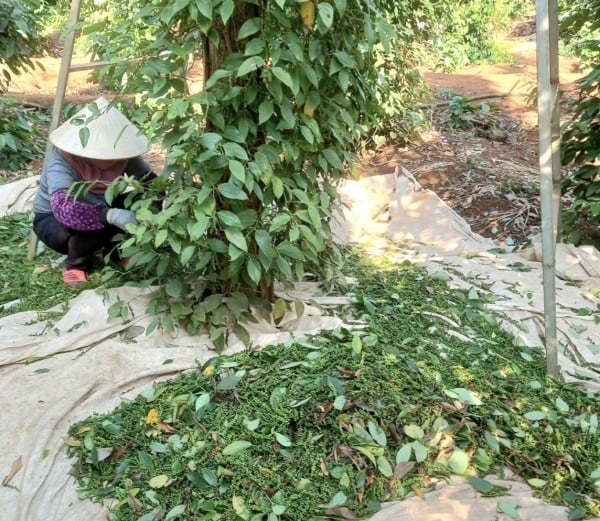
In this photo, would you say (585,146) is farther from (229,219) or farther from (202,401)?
(202,401)

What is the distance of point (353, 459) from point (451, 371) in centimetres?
60

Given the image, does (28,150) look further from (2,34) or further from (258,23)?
(258,23)

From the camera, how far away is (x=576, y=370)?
2.69 metres

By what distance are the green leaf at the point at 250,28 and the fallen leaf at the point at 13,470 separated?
1508mm

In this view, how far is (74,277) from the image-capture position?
3.19m

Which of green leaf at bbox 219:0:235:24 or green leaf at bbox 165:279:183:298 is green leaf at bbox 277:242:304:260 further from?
green leaf at bbox 219:0:235:24

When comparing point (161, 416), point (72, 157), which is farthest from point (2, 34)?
point (161, 416)

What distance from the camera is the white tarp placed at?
196 cm

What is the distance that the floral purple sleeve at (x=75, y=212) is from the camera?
302cm

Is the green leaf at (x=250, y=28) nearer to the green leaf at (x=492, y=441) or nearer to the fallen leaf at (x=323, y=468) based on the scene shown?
the fallen leaf at (x=323, y=468)

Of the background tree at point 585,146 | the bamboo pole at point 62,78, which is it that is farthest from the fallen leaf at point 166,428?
the background tree at point 585,146

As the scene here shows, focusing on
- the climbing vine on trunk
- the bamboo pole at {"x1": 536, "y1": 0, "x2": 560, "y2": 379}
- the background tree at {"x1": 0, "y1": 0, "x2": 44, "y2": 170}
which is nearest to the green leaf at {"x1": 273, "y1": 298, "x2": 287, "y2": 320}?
the climbing vine on trunk

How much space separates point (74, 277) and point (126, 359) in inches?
33.0

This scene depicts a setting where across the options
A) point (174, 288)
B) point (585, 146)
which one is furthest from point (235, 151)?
point (585, 146)
